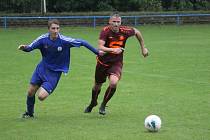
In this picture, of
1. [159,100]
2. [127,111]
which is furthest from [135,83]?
[127,111]

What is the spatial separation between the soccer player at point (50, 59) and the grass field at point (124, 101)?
0.50 meters

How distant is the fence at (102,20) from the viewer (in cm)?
4462

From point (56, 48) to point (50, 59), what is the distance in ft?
0.88

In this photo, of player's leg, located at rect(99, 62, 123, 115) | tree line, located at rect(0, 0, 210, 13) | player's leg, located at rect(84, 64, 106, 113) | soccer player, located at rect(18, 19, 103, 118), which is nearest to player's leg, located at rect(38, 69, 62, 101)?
soccer player, located at rect(18, 19, 103, 118)

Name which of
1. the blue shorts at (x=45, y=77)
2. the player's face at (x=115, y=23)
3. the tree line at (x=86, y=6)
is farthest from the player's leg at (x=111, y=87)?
the tree line at (x=86, y=6)

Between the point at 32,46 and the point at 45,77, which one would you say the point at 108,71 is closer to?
the point at 45,77

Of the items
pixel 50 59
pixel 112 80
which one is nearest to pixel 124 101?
pixel 112 80

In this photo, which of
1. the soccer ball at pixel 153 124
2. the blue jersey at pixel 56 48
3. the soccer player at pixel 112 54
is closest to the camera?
the soccer ball at pixel 153 124

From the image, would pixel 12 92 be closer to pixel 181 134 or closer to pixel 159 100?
pixel 159 100

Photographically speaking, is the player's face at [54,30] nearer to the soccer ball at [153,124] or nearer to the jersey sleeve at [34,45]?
the jersey sleeve at [34,45]

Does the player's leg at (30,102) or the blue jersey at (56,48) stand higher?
the blue jersey at (56,48)

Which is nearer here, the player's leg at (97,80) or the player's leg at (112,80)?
the player's leg at (112,80)

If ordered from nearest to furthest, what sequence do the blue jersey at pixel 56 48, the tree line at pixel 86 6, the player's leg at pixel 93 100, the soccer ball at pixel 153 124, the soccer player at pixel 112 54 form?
1. the soccer ball at pixel 153 124
2. the blue jersey at pixel 56 48
3. the soccer player at pixel 112 54
4. the player's leg at pixel 93 100
5. the tree line at pixel 86 6

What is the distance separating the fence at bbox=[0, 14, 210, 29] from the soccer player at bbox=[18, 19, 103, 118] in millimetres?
33433
